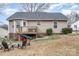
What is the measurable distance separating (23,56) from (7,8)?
65 cm

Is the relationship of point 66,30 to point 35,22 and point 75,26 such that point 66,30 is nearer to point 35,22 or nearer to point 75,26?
point 75,26

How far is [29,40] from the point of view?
14906mm

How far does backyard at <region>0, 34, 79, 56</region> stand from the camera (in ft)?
48.6

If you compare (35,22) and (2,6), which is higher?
(2,6)

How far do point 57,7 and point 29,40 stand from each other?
1.82 feet

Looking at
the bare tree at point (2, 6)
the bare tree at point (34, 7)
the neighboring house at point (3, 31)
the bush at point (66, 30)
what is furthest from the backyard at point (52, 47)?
the bare tree at point (2, 6)

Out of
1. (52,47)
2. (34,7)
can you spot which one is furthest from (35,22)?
(52,47)

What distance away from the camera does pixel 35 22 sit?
14.9 m

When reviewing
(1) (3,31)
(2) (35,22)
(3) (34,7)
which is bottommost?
(1) (3,31)

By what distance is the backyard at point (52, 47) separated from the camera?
14820 millimetres

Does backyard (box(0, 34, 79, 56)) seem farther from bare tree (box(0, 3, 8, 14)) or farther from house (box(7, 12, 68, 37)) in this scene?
bare tree (box(0, 3, 8, 14))

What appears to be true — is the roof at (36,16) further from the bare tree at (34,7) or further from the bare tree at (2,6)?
the bare tree at (2,6)

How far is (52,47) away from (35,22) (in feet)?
1.27

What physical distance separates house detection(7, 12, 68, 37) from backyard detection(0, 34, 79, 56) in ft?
0.38
